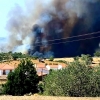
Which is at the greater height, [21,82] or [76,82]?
[21,82]

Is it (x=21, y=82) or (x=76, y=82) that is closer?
(x=76, y=82)

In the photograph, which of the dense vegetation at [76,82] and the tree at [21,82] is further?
the tree at [21,82]

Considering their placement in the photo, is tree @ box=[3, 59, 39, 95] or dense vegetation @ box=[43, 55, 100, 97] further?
tree @ box=[3, 59, 39, 95]

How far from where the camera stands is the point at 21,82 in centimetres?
3197

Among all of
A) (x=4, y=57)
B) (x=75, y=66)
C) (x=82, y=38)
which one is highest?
(x=82, y=38)

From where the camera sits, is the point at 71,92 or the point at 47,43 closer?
the point at 71,92

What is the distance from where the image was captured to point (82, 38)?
327 feet

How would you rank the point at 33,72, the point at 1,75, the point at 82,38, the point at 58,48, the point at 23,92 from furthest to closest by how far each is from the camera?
the point at 82,38, the point at 58,48, the point at 1,75, the point at 33,72, the point at 23,92

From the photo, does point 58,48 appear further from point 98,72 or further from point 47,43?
point 98,72

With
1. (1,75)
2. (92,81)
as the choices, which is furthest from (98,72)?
(1,75)

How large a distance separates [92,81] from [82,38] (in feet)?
263

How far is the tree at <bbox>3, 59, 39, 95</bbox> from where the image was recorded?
30828mm

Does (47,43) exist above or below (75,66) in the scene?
above

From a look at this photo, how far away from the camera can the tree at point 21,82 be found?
1214 inches
